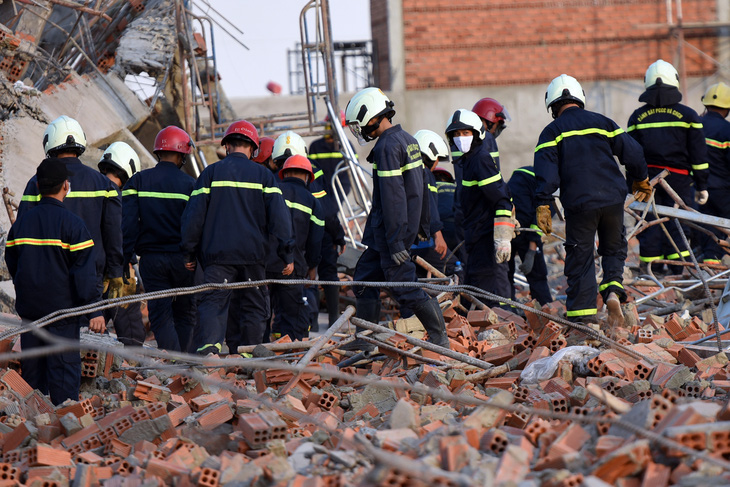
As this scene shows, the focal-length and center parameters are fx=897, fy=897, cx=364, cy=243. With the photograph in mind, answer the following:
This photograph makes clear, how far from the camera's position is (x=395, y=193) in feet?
21.3

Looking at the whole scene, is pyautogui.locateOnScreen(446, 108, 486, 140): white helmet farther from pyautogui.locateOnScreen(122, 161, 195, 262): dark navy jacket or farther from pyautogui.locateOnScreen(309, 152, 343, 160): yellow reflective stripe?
pyautogui.locateOnScreen(309, 152, 343, 160): yellow reflective stripe

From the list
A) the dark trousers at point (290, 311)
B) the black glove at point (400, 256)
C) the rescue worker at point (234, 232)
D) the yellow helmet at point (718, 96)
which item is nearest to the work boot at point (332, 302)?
the dark trousers at point (290, 311)

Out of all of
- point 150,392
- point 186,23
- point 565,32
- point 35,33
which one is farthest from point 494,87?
point 150,392

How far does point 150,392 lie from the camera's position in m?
5.52

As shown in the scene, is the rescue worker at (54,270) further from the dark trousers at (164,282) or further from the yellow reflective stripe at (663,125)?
the yellow reflective stripe at (663,125)

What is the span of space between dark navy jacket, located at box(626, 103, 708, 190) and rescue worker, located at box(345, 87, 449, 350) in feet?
12.0

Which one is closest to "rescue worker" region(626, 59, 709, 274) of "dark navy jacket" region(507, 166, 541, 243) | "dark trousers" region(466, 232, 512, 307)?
"dark navy jacket" region(507, 166, 541, 243)

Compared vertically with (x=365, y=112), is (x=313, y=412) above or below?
below

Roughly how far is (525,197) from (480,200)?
895mm

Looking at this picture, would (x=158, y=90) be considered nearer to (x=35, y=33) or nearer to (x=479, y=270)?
(x=35, y=33)

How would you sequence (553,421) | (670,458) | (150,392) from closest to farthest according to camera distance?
(670,458)
(553,421)
(150,392)

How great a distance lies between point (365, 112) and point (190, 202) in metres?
1.63

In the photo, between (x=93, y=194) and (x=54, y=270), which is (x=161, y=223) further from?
(x=54, y=270)

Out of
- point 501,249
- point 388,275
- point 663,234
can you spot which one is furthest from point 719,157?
point 388,275
